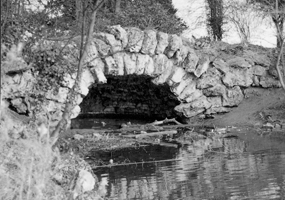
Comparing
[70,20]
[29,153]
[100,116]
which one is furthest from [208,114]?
[29,153]

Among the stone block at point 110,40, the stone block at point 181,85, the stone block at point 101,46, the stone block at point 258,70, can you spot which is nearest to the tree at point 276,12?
the stone block at point 258,70

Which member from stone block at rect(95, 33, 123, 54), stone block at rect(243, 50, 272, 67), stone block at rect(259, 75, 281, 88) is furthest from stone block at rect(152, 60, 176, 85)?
stone block at rect(259, 75, 281, 88)

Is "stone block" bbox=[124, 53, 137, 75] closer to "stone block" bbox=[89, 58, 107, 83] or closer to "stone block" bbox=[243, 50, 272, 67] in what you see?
"stone block" bbox=[89, 58, 107, 83]

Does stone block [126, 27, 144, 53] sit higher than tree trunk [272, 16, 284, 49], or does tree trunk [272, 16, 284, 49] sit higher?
tree trunk [272, 16, 284, 49]

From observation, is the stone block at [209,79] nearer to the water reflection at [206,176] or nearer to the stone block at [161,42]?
the stone block at [161,42]

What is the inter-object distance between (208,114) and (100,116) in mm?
6210

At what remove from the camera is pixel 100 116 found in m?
24.8

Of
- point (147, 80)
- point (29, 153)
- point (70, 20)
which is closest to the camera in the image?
point (29, 153)

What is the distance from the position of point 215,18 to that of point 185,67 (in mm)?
6905

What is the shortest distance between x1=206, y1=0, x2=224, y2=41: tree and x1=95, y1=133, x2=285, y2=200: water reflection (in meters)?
13.2

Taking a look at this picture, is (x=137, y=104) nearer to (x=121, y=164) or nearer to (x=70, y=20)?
(x=70, y=20)

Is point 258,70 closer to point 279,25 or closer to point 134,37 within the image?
point 279,25

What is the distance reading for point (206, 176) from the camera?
32.0ft

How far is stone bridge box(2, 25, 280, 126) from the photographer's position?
17625 millimetres
